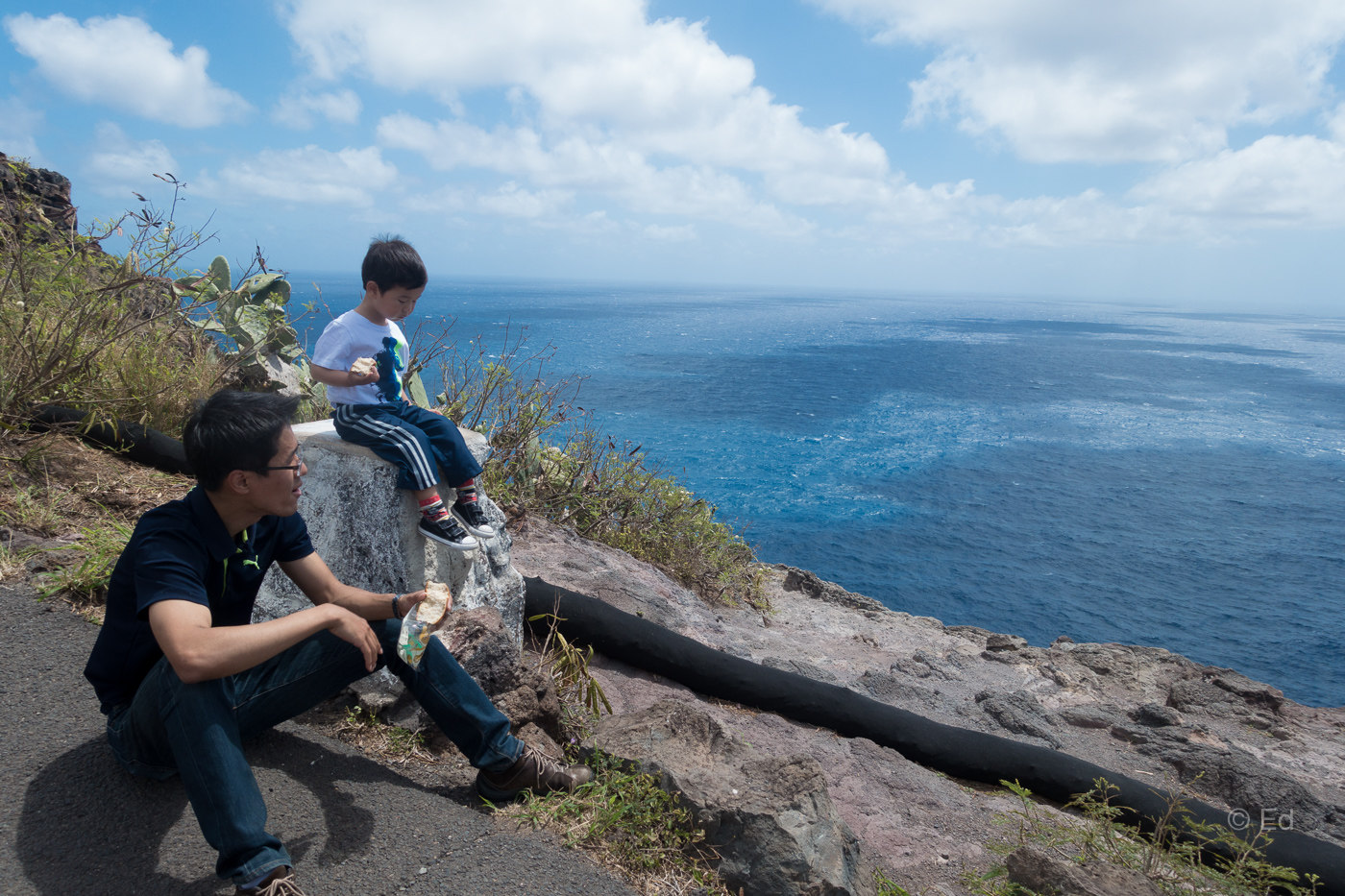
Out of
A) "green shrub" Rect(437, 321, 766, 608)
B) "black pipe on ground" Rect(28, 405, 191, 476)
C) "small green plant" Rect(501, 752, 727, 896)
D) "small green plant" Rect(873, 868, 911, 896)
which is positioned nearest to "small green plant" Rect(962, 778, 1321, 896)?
"small green plant" Rect(873, 868, 911, 896)

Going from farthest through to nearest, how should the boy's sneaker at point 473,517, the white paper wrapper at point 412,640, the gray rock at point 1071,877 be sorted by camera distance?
1. the boy's sneaker at point 473,517
2. the white paper wrapper at point 412,640
3. the gray rock at point 1071,877

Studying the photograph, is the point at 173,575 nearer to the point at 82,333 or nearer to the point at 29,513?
the point at 29,513

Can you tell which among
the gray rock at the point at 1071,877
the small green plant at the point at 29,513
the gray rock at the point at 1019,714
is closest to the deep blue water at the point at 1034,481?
the small green plant at the point at 29,513

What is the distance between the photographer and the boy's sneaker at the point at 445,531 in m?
3.39

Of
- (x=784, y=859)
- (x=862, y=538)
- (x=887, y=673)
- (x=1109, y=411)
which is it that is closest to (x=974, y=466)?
(x=862, y=538)

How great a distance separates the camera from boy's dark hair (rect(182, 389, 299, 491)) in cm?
225

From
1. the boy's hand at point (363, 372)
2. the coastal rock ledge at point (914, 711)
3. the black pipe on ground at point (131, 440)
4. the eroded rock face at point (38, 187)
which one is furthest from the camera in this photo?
the eroded rock face at point (38, 187)

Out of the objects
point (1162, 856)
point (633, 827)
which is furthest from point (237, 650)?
point (1162, 856)

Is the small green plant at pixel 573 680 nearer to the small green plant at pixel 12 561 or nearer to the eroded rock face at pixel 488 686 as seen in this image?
the eroded rock face at pixel 488 686

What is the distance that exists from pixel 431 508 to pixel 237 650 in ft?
4.33

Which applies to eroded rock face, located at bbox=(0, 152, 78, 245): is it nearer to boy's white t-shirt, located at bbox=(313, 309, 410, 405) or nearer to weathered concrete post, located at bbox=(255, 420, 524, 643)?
boy's white t-shirt, located at bbox=(313, 309, 410, 405)

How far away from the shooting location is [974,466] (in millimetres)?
27875

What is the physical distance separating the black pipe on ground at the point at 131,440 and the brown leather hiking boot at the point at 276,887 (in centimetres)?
406

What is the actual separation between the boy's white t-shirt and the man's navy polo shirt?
104cm
